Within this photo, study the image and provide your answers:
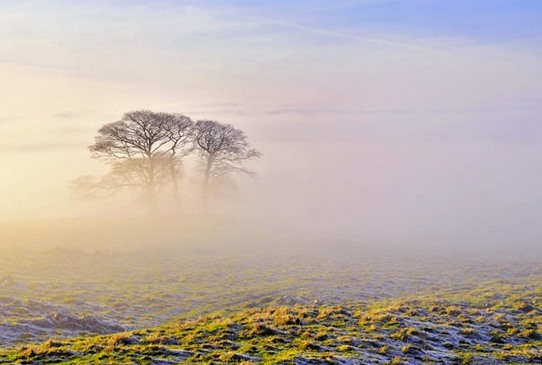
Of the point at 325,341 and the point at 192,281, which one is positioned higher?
the point at 325,341

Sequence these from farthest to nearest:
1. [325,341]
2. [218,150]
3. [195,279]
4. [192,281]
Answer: [218,150], [195,279], [192,281], [325,341]

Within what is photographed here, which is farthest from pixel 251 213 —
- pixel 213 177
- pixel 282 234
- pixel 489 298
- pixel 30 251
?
pixel 489 298

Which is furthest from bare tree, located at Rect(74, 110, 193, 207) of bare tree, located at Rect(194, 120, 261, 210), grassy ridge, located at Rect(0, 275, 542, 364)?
grassy ridge, located at Rect(0, 275, 542, 364)

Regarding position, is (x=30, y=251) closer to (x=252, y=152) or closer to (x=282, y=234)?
(x=252, y=152)

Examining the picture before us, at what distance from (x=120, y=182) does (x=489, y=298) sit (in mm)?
56336

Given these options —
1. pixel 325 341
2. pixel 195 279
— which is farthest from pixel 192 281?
pixel 325 341

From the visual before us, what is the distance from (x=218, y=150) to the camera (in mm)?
81312

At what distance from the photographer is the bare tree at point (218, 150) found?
261 feet

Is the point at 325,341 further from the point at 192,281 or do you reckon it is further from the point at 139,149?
the point at 139,149

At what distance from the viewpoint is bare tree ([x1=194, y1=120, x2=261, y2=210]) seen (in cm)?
7956

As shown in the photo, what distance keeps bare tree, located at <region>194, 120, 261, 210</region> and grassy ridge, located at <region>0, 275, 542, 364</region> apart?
177ft

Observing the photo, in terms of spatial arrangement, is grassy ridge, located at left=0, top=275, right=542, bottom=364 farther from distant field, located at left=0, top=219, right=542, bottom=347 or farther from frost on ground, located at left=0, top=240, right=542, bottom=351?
distant field, located at left=0, top=219, right=542, bottom=347

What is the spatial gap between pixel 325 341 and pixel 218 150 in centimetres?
6166

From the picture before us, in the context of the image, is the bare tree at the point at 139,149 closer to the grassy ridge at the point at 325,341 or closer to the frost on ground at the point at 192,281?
the frost on ground at the point at 192,281
